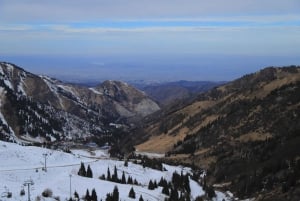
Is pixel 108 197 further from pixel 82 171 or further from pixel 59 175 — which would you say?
pixel 82 171

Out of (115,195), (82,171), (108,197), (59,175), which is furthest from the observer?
(82,171)

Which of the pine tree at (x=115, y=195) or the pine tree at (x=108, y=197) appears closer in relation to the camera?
the pine tree at (x=108, y=197)

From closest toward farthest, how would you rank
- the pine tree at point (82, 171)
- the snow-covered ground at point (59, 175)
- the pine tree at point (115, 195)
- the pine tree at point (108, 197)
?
the pine tree at point (108, 197) < the snow-covered ground at point (59, 175) < the pine tree at point (115, 195) < the pine tree at point (82, 171)

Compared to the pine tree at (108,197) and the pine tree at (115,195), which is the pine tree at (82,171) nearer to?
the pine tree at (115,195)

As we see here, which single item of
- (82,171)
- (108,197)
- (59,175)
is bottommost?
(82,171)

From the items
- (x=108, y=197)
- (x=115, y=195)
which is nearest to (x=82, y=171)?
(x=115, y=195)

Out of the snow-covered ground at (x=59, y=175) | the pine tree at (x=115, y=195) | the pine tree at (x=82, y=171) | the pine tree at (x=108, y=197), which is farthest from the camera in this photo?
the pine tree at (x=82, y=171)

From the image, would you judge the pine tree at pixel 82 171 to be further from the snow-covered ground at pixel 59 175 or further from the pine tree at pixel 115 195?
the pine tree at pixel 115 195

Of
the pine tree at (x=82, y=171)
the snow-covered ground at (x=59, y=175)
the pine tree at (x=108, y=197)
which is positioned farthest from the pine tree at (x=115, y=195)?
the pine tree at (x=82, y=171)

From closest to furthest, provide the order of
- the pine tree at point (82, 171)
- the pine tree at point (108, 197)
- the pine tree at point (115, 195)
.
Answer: the pine tree at point (108, 197) < the pine tree at point (115, 195) < the pine tree at point (82, 171)

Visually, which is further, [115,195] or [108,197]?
[115,195]
